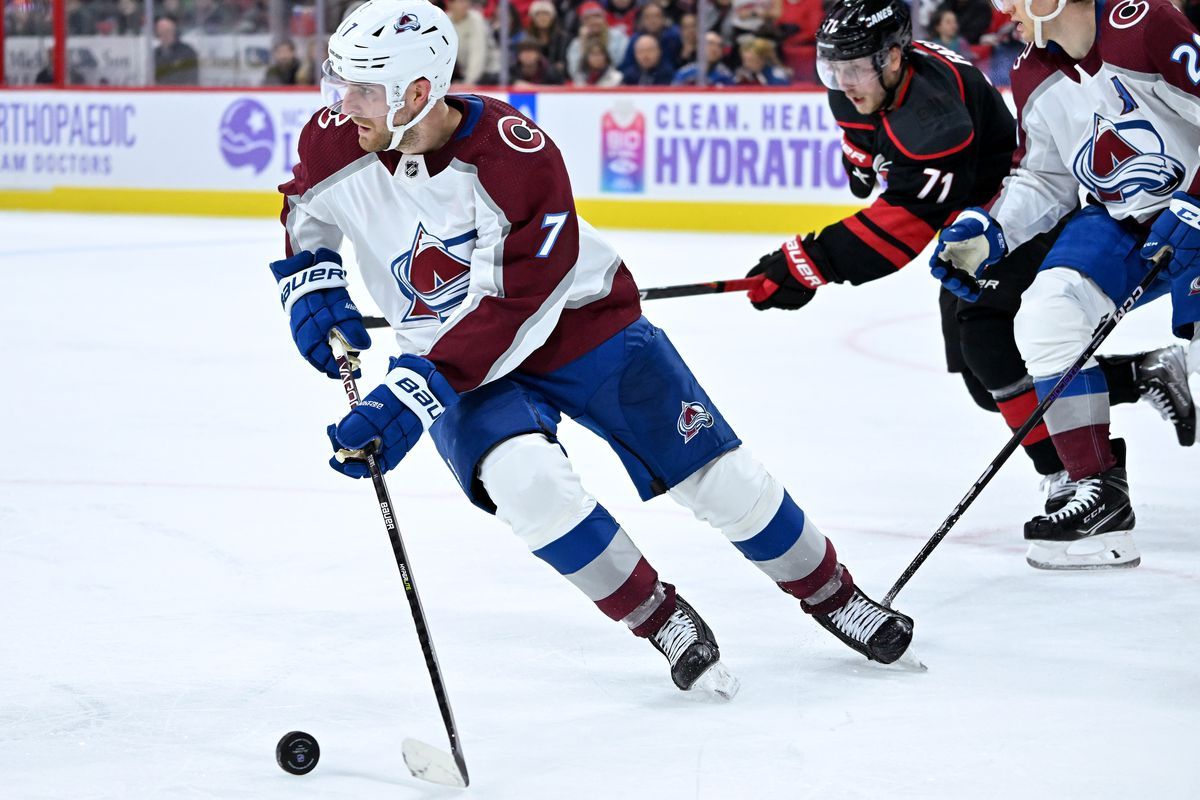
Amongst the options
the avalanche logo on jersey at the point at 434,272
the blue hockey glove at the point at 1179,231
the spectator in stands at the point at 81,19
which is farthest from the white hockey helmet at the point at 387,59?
the spectator in stands at the point at 81,19

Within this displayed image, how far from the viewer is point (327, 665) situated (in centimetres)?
229

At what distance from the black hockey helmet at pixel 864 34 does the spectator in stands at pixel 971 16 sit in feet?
19.0

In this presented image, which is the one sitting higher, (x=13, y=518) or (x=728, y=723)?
(x=728, y=723)

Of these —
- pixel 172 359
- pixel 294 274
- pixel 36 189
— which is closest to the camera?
pixel 294 274

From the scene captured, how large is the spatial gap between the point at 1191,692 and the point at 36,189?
9707 mm

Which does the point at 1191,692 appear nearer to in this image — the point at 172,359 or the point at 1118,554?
the point at 1118,554

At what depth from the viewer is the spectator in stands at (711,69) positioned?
29.4 ft

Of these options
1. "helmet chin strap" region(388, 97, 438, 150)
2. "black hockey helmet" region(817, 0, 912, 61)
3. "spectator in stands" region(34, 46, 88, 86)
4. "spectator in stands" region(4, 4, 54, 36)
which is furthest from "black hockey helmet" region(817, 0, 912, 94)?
"spectator in stands" region(4, 4, 54, 36)

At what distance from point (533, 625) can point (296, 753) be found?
69 centimetres

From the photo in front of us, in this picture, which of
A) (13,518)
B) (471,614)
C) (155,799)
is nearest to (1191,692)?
(471,614)

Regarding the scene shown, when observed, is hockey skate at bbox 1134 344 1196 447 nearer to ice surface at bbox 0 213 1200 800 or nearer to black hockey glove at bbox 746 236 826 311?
ice surface at bbox 0 213 1200 800

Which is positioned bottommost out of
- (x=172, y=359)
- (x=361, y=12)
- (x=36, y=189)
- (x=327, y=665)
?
(x=36, y=189)

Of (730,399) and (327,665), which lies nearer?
(327,665)

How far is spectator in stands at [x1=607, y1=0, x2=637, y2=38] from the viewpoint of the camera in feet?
31.3
